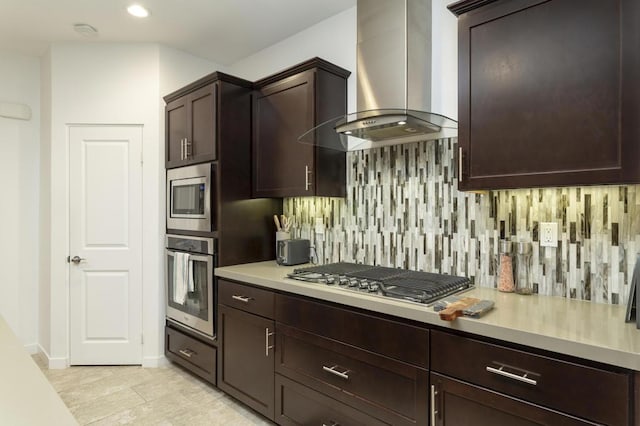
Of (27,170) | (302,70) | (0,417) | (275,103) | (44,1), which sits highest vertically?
(44,1)

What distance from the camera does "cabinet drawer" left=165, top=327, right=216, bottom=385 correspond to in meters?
2.79

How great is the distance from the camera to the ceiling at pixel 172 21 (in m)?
2.66

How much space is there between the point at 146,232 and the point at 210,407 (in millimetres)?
1590

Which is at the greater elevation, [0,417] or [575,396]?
[0,417]

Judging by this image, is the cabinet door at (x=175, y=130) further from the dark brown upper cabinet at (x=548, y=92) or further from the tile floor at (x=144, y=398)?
the dark brown upper cabinet at (x=548, y=92)

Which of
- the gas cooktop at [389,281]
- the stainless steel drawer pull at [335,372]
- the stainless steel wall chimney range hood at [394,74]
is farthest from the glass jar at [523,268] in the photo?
the stainless steel drawer pull at [335,372]

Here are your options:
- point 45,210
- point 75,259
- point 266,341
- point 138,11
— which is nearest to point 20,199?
point 45,210

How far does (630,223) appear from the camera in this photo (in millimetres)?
1645

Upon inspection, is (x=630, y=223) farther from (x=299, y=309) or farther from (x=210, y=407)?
(x=210, y=407)

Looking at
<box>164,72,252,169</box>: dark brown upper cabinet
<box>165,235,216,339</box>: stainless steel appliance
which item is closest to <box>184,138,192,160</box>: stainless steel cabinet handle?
<box>164,72,252,169</box>: dark brown upper cabinet

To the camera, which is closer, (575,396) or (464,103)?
(575,396)

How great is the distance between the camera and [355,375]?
1853 mm

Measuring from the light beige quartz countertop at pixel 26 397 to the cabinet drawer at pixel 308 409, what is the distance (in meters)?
1.40

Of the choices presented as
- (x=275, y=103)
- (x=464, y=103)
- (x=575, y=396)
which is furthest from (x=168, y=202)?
(x=575, y=396)
